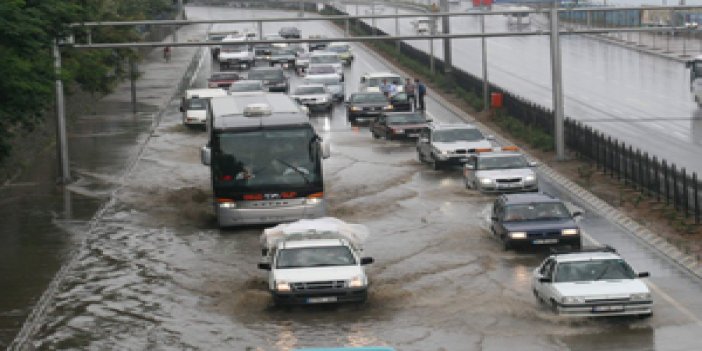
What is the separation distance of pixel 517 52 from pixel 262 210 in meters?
64.5

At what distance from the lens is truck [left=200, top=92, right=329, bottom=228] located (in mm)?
36188

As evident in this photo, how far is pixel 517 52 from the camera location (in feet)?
324

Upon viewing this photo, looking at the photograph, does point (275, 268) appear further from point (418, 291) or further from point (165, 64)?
point (165, 64)

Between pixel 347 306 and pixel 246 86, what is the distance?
143ft

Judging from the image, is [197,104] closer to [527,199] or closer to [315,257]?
[527,199]

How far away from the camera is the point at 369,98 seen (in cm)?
6494

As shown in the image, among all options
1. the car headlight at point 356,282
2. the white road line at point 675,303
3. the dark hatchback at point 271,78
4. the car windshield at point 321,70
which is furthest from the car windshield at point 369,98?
the car headlight at point 356,282

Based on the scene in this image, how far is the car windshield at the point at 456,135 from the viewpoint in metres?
48.6

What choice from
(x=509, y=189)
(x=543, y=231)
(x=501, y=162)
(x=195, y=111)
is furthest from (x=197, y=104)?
(x=543, y=231)

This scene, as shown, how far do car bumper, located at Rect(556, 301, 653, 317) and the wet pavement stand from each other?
68.1ft

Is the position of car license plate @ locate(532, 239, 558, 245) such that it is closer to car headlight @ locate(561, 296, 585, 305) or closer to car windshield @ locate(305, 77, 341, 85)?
car headlight @ locate(561, 296, 585, 305)

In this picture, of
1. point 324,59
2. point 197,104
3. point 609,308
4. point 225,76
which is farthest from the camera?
point 324,59

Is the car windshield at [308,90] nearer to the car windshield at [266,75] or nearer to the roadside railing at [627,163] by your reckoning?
the car windshield at [266,75]

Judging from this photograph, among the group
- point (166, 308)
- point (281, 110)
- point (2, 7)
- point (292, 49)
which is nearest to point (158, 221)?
point (281, 110)
